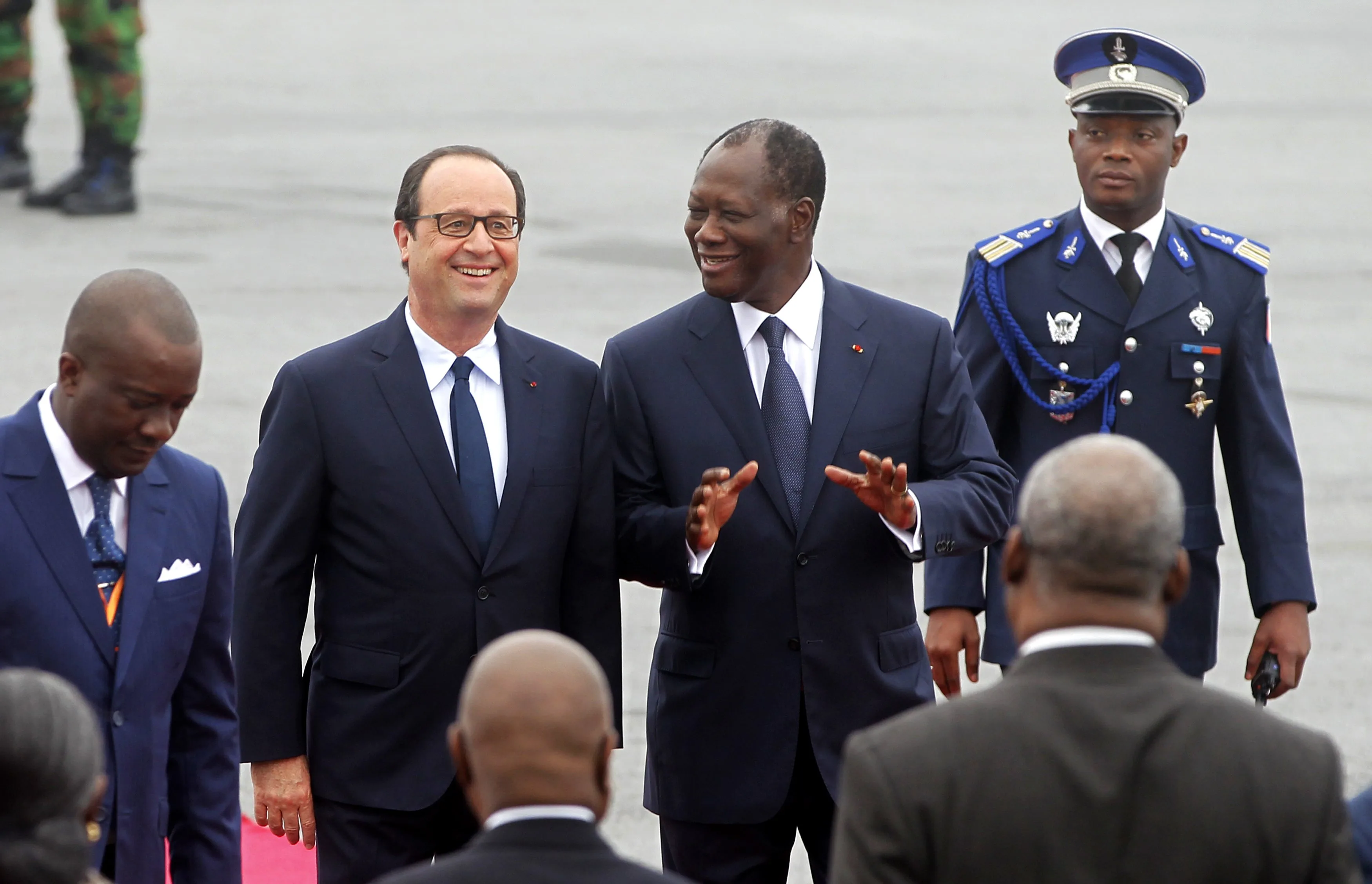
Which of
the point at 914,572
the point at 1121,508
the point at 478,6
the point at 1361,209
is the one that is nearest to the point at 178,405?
the point at 1121,508

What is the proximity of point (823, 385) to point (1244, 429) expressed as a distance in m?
1.16

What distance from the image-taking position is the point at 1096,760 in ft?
8.98

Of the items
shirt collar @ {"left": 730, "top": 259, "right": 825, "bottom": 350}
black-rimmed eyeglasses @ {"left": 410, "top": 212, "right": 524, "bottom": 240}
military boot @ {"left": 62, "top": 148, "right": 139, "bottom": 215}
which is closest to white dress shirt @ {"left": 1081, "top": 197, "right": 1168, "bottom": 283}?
shirt collar @ {"left": 730, "top": 259, "right": 825, "bottom": 350}

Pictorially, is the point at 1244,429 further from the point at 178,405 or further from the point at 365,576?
the point at 178,405

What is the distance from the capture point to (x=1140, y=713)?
277cm

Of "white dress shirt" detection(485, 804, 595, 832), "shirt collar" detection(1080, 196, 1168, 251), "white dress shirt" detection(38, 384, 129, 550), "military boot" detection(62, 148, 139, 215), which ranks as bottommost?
"white dress shirt" detection(485, 804, 595, 832)

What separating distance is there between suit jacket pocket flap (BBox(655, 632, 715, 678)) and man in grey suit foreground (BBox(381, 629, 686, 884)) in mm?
1853

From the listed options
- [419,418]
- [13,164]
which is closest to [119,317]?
[419,418]

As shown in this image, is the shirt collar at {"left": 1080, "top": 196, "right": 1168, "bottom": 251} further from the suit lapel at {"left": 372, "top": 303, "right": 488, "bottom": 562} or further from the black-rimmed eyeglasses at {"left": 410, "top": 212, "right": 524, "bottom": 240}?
the suit lapel at {"left": 372, "top": 303, "right": 488, "bottom": 562}

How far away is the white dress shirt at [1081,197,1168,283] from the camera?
16.8ft

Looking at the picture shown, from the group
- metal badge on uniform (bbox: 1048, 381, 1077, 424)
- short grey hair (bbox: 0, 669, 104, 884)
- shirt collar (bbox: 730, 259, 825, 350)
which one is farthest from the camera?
metal badge on uniform (bbox: 1048, 381, 1077, 424)

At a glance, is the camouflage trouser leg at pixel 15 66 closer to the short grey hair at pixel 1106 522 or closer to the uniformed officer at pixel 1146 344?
the uniformed officer at pixel 1146 344

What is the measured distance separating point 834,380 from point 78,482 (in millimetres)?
1565

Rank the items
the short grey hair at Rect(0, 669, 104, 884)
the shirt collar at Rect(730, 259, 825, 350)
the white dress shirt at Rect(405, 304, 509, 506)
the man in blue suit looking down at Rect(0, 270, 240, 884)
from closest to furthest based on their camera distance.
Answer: the short grey hair at Rect(0, 669, 104, 884), the man in blue suit looking down at Rect(0, 270, 240, 884), the white dress shirt at Rect(405, 304, 509, 506), the shirt collar at Rect(730, 259, 825, 350)
